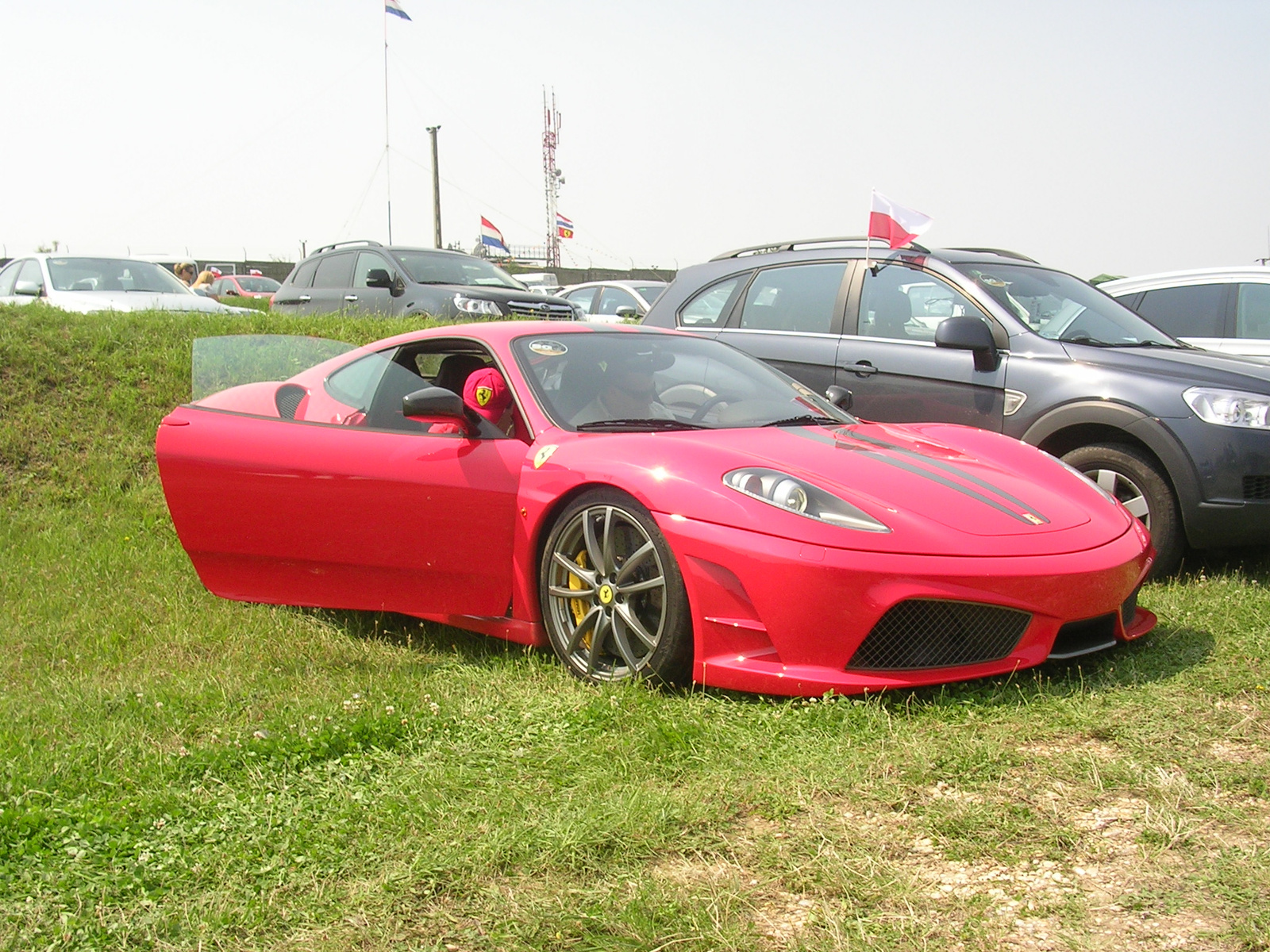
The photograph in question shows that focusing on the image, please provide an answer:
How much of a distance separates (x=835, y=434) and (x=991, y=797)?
1.88 m

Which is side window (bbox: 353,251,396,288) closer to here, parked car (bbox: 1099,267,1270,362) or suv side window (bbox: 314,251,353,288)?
suv side window (bbox: 314,251,353,288)

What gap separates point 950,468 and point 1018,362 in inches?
→ 74.6

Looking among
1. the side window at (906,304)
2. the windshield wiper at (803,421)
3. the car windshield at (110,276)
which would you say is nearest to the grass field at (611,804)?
the windshield wiper at (803,421)

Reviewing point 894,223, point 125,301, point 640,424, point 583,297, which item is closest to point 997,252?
point 894,223

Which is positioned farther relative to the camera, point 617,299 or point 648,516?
point 617,299

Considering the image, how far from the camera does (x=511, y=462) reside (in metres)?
4.31

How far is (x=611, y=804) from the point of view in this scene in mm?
2910

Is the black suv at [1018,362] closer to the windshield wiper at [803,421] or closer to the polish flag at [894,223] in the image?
the polish flag at [894,223]

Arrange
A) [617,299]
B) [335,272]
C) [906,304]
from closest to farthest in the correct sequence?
[906,304] < [335,272] < [617,299]

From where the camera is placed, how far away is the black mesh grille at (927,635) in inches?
140

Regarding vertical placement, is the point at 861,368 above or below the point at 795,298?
below

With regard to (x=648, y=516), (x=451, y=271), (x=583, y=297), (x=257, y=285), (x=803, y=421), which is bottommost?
(x=648, y=516)

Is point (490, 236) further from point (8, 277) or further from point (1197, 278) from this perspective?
point (1197, 278)

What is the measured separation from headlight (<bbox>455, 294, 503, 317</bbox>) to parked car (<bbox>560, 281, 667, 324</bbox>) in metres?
4.24
